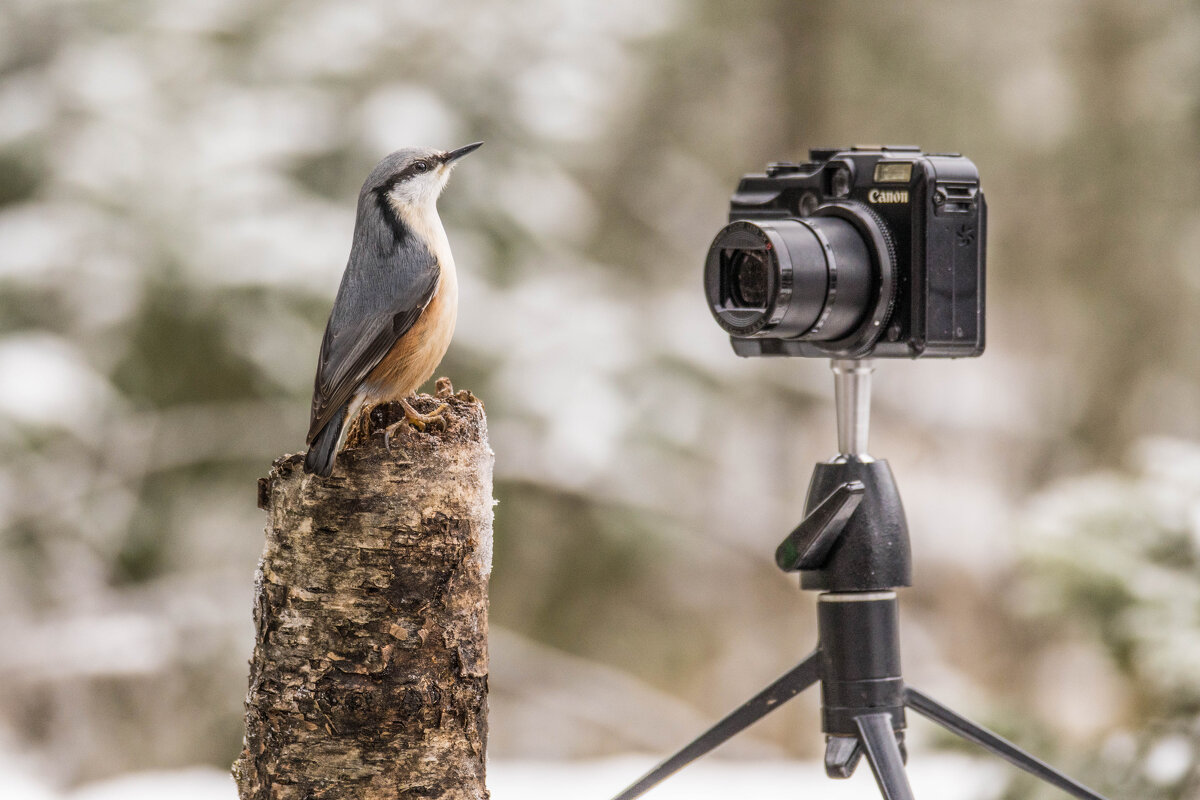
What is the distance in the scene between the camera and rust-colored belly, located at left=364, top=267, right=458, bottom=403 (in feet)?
5.47

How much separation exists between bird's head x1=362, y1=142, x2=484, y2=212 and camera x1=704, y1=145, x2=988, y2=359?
16.8 inches

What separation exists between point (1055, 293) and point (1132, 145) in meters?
0.66

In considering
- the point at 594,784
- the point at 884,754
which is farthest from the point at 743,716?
the point at 594,784

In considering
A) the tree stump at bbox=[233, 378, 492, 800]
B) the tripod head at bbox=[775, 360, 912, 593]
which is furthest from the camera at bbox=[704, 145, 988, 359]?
the tree stump at bbox=[233, 378, 492, 800]

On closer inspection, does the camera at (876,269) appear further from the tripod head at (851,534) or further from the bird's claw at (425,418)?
the bird's claw at (425,418)

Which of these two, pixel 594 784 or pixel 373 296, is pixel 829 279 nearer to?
pixel 373 296

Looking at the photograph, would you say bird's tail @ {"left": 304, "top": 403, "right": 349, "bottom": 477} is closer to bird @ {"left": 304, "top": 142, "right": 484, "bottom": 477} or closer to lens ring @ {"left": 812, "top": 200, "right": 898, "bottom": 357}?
bird @ {"left": 304, "top": 142, "right": 484, "bottom": 477}

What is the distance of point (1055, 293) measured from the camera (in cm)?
528

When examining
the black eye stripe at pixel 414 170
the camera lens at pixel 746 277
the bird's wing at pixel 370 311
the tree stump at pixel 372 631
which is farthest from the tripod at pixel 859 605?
the black eye stripe at pixel 414 170

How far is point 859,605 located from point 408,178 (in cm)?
89

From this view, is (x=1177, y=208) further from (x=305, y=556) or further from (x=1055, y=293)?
(x=305, y=556)

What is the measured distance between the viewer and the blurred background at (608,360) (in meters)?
3.52

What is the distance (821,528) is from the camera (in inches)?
68.1

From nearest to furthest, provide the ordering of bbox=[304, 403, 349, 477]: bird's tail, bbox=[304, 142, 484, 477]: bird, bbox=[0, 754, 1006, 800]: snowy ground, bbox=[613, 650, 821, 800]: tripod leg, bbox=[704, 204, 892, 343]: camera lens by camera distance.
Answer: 1. bbox=[304, 403, 349, 477]: bird's tail
2. bbox=[304, 142, 484, 477]: bird
3. bbox=[704, 204, 892, 343]: camera lens
4. bbox=[613, 650, 821, 800]: tripod leg
5. bbox=[0, 754, 1006, 800]: snowy ground
